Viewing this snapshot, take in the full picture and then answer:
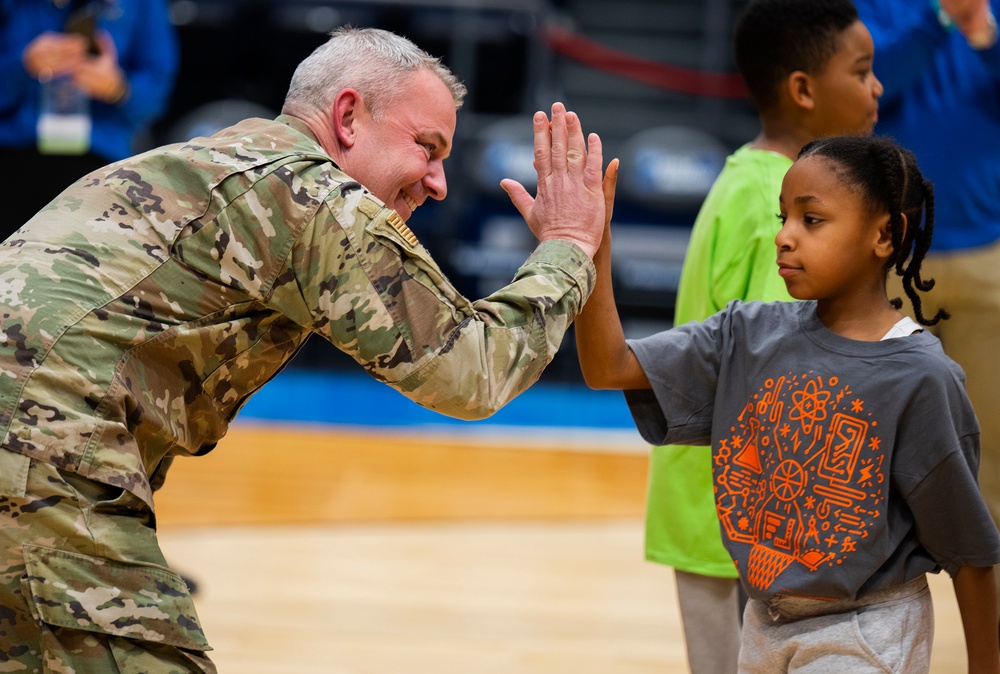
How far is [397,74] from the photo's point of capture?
1.74 metres

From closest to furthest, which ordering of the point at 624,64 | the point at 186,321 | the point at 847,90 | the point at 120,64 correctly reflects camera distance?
the point at 186,321 < the point at 847,90 < the point at 120,64 < the point at 624,64

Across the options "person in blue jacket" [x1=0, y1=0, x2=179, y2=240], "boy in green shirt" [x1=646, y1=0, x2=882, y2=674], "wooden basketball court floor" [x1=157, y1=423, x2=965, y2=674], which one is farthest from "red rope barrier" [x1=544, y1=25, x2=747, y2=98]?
"boy in green shirt" [x1=646, y1=0, x2=882, y2=674]

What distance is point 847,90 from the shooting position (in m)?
2.13

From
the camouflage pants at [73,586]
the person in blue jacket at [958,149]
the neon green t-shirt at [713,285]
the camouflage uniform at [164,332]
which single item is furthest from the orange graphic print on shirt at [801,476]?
the person in blue jacket at [958,149]

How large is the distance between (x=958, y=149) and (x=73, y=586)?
2.23m

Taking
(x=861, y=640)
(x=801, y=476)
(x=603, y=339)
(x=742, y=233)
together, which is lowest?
(x=861, y=640)

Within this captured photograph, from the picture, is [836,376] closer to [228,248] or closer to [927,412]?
[927,412]

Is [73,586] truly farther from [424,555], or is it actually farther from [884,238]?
[424,555]

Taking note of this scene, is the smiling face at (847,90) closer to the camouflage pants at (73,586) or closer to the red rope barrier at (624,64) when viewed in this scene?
the camouflage pants at (73,586)

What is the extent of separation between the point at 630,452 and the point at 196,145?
365 centimetres

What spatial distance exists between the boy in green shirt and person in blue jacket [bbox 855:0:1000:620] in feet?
1.96

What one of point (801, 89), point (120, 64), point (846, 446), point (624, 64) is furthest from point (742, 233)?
point (624, 64)

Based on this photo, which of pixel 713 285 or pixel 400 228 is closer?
pixel 400 228

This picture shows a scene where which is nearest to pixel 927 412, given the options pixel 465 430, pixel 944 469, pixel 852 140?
pixel 944 469
